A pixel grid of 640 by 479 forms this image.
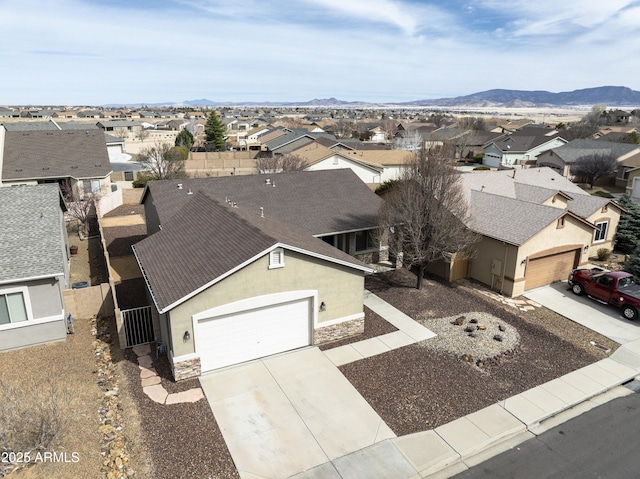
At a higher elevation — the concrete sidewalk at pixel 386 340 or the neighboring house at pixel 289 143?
the neighboring house at pixel 289 143

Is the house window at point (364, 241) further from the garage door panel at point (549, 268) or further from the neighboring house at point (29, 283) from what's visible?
the neighboring house at point (29, 283)

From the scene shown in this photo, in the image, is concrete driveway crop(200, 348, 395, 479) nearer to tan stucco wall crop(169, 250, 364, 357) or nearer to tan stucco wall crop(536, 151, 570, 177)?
tan stucco wall crop(169, 250, 364, 357)

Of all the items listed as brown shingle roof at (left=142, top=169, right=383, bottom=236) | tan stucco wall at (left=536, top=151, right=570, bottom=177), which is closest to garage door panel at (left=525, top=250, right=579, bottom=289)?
brown shingle roof at (left=142, top=169, right=383, bottom=236)

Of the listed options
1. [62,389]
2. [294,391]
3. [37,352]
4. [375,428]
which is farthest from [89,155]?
[375,428]

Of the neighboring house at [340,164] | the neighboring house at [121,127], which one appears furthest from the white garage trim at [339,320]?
the neighboring house at [121,127]

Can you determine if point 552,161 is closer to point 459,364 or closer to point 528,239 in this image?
point 528,239

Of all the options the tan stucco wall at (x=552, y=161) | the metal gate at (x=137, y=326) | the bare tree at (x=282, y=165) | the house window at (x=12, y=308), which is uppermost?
the bare tree at (x=282, y=165)

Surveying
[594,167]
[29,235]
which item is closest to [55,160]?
[29,235]
